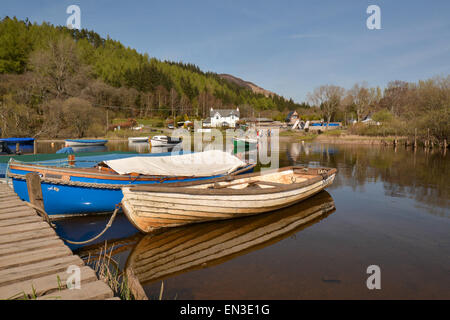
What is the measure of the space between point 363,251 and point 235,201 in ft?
12.5

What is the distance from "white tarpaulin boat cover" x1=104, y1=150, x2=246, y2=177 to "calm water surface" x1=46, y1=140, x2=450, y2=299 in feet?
6.26

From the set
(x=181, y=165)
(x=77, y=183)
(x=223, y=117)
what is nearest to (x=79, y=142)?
(x=181, y=165)

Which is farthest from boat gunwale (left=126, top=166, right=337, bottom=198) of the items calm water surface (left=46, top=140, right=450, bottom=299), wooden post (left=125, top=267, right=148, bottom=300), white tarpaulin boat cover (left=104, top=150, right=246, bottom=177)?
wooden post (left=125, top=267, right=148, bottom=300)

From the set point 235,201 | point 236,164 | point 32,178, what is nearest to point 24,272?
point 32,178

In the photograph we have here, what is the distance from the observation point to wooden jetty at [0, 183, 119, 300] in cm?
322

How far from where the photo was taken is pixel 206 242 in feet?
25.0

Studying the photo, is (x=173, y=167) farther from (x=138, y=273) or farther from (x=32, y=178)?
(x=138, y=273)

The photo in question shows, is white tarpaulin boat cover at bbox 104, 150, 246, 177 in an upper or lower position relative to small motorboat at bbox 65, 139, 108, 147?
lower

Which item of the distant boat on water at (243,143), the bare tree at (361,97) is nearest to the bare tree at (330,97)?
the bare tree at (361,97)

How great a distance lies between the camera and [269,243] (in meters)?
7.70

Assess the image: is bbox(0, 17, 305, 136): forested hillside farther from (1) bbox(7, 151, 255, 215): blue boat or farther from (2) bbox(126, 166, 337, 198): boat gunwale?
(2) bbox(126, 166, 337, 198): boat gunwale

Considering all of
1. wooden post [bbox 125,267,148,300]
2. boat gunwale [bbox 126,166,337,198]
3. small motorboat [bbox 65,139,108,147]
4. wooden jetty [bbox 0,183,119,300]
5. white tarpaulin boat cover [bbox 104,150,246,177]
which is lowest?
wooden post [bbox 125,267,148,300]

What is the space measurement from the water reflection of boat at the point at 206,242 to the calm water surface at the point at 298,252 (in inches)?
1.0

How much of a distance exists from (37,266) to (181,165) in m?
7.75
